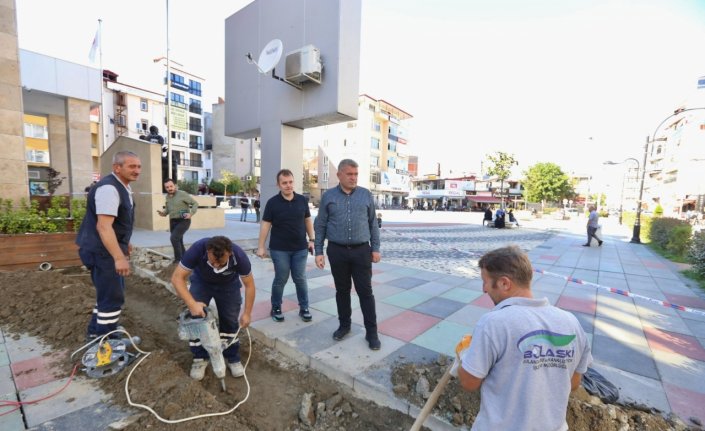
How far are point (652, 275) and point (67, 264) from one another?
12.5 m

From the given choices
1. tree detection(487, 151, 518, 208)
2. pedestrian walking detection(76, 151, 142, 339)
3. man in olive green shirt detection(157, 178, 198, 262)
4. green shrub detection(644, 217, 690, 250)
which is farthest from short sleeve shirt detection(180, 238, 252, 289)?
tree detection(487, 151, 518, 208)

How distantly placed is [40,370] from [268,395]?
1997mm

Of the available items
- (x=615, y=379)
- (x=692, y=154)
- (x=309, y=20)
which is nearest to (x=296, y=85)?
(x=309, y=20)

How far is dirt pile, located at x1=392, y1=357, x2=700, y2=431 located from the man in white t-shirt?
919 millimetres

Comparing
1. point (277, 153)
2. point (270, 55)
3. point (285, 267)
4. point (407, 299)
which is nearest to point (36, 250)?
point (277, 153)

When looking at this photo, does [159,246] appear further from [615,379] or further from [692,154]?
[692,154]

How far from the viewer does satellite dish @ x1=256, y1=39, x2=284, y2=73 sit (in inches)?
261

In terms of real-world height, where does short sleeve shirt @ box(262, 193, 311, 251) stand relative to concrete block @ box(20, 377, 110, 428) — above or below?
above

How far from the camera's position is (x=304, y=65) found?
19.8 feet

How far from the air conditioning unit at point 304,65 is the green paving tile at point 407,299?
167 inches

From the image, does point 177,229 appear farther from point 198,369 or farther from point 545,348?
point 545,348

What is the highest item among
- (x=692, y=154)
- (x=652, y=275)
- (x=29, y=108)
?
(x=692, y=154)

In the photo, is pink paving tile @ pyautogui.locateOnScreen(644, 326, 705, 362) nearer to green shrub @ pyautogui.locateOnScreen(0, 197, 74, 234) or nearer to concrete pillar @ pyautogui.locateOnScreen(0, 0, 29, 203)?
green shrub @ pyautogui.locateOnScreen(0, 197, 74, 234)

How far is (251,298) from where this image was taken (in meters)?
2.78
